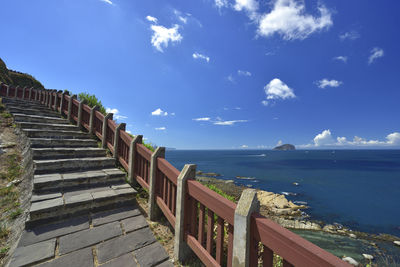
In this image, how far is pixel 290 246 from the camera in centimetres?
155

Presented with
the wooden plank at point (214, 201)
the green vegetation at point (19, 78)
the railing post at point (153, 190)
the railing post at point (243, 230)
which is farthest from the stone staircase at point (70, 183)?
the green vegetation at point (19, 78)

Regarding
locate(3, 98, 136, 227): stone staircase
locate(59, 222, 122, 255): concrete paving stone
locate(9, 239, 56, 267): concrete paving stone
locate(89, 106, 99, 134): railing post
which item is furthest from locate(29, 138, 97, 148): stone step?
locate(59, 222, 122, 255): concrete paving stone

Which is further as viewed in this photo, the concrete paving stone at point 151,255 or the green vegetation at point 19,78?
the green vegetation at point 19,78

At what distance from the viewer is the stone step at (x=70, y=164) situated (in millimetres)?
4254

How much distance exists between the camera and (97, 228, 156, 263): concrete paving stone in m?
2.64

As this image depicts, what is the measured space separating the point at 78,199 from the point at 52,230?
2.13 ft

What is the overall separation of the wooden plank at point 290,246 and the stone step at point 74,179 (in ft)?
13.5

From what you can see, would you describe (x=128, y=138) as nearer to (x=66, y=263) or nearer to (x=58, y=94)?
(x=66, y=263)

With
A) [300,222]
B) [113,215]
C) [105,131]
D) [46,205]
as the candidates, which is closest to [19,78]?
[105,131]

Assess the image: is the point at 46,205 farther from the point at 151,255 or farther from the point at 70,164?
the point at 151,255

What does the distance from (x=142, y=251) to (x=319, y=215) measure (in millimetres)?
25801

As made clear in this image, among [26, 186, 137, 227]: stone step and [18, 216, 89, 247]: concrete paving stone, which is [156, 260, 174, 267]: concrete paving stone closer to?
[18, 216, 89, 247]: concrete paving stone

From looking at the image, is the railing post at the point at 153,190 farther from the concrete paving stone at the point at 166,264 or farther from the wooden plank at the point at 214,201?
the wooden plank at the point at 214,201

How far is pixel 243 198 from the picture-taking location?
1977 millimetres
